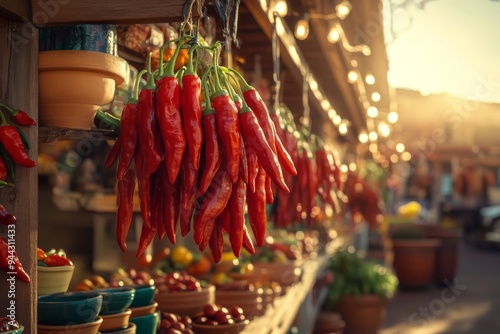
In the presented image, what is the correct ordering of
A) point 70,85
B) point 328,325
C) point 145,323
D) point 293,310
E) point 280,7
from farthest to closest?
point 328,325
point 293,310
point 280,7
point 145,323
point 70,85

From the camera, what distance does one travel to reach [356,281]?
7.59m

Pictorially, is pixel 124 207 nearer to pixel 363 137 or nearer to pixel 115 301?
pixel 115 301

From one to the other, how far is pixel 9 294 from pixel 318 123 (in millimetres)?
5399

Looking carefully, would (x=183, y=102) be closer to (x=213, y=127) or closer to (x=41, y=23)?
(x=213, y=127)

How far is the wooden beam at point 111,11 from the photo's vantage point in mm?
1777

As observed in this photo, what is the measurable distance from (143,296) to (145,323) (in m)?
0.11

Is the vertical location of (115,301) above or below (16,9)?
below

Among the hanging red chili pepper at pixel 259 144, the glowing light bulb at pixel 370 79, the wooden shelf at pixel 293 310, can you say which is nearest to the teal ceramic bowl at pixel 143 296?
the wooden shelf at pixel 293 310

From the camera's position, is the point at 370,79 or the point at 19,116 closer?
the point at 19,116

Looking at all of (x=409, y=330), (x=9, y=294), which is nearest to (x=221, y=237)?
(x=9, y=294)

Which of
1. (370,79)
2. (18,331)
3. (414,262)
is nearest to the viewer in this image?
(18,331)

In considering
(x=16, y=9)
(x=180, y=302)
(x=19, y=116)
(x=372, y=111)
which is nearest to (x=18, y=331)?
(x=19, y=116)

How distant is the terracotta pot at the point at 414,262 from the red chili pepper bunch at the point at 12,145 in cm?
1012

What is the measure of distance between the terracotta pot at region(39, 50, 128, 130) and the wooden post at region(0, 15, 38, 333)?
8cm
